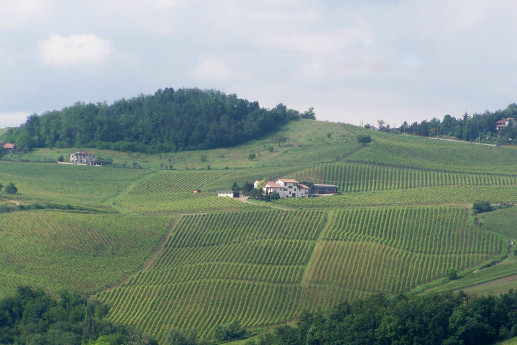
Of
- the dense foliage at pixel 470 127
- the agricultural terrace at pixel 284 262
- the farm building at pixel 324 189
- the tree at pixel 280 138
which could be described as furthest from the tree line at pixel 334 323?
the dense foliage at pixel 470 127

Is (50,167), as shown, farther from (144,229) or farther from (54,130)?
(144,229)

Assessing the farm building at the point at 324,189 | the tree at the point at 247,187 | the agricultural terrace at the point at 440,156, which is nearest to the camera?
the tree at the point at 247,187

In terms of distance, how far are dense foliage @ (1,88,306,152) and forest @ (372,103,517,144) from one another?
20.4 m

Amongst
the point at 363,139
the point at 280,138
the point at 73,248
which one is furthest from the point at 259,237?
the point at 280,138

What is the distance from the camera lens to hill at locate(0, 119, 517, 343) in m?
69.3

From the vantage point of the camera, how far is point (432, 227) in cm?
8100

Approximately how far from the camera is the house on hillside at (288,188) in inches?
3903

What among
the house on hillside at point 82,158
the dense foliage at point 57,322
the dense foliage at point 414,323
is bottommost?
the dense foliage at point 57,322

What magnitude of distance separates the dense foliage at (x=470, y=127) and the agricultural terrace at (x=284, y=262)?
51.6 meters

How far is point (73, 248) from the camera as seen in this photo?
7862 cm

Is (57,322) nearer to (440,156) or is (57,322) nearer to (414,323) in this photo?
(414,323)

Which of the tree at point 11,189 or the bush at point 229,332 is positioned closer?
the bush at point 229,332

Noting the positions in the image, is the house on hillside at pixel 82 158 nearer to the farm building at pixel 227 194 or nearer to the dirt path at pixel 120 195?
the dirt path at pixel 120 195

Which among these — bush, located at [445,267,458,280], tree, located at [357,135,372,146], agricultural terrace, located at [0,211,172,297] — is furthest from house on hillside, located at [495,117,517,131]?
bush, located at [445,267,458,280]
